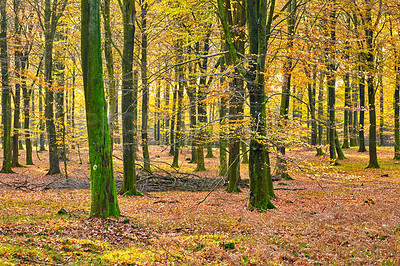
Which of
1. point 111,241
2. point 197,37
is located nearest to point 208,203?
point 111,241

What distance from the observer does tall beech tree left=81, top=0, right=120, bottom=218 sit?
798 cm

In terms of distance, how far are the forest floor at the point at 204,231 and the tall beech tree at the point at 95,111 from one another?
791 mm

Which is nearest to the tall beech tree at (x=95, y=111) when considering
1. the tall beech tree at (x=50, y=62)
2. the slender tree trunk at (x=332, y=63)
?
the slender tree trunk at (x=332, y=63)

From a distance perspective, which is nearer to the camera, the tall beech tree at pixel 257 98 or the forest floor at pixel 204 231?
the forest floor at pixel 204 231

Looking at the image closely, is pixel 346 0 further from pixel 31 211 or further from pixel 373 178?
pixel 31 211

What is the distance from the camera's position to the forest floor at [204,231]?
554 centimetres

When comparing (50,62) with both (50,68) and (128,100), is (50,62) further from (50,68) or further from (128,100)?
(128,100)

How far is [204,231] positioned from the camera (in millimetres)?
7738

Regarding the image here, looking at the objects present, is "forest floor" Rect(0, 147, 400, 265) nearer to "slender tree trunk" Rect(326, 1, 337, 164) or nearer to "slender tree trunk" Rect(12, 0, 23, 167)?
"slender tree trunk" Rect(326, 1, 337, 164)

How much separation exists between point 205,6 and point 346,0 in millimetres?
7465

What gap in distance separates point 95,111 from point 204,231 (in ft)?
14.9

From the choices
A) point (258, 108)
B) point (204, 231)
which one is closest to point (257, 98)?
point (258, 108)

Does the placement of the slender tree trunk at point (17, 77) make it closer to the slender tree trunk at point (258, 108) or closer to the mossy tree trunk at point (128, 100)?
the mossy tree trunk at point (128, 100)

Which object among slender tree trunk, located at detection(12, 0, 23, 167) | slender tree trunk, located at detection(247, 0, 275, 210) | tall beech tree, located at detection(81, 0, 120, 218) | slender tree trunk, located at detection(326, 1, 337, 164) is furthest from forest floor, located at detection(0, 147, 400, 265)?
slender tree trunk, located at detection(12, 0, 23, 167)
